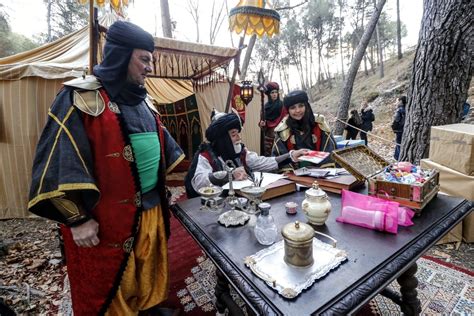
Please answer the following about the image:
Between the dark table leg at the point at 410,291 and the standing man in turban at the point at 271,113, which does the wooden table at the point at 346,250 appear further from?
the standing man in turban at the point at 271,113

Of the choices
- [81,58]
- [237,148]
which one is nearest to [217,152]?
[237,148]

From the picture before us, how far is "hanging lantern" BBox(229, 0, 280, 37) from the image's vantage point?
11.0ft

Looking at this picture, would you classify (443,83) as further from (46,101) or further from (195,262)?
(46,101)

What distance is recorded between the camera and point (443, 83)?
2842mm

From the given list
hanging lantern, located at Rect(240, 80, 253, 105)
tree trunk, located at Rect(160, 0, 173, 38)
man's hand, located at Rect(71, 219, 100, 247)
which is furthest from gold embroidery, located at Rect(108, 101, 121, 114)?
tree trunk, located at Rect(160, 0, 173, 38)

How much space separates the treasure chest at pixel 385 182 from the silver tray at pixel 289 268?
24.5 inches

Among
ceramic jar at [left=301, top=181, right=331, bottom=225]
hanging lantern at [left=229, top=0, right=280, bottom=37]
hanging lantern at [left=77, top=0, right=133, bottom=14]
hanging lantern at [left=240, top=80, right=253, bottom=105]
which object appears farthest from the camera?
hanging lantern at [left=240, top=80, right=253, bottom=105]

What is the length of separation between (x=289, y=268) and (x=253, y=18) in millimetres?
3388

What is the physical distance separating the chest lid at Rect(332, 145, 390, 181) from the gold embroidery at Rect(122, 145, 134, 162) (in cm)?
130

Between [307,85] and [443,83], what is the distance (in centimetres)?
3046

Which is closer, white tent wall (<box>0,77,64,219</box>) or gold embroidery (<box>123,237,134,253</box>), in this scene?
gold embroidery (<box>123,237,134,253</box>)

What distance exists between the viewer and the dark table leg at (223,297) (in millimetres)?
1633

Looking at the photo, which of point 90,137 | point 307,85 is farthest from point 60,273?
point 307,85

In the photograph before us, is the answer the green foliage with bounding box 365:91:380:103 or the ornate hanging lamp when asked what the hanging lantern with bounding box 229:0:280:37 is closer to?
the ornate hanging lamp
